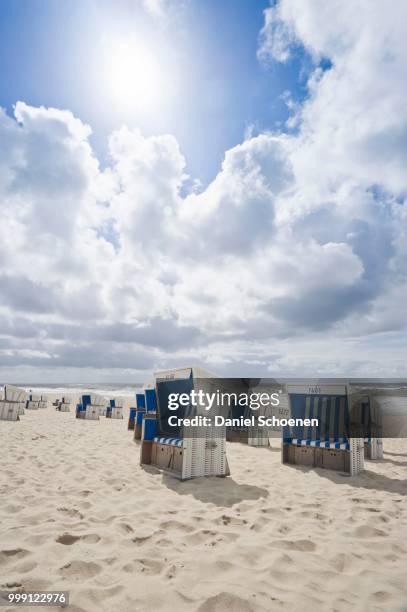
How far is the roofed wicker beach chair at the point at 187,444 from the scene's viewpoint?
20.4ft

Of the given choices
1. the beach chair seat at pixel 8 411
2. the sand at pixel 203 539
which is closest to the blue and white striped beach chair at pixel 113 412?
the beach chair seat at pixel 8 411

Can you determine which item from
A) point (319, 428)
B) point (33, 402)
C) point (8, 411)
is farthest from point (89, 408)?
point (319, 428)

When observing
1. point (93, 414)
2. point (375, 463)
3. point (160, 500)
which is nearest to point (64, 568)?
point (160, 500)

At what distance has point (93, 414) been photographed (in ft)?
56.0

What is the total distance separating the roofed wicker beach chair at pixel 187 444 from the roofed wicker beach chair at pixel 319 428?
6.64 ft

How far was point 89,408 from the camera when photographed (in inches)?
672

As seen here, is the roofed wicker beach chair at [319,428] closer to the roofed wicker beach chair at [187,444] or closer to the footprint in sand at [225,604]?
the roofed wicker beach chair at [187,444]

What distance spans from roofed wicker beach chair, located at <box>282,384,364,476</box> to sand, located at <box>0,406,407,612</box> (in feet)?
2.46

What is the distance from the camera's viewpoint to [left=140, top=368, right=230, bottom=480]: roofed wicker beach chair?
20.4ft

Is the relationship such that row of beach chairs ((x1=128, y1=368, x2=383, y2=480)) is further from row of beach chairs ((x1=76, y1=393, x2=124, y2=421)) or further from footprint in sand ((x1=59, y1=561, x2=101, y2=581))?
row of beach chairs ((x1=76, y1=393, x2=124, y2=421))

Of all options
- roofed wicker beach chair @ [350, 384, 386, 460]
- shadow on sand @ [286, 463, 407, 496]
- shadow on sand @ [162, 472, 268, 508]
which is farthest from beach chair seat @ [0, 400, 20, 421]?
roofed wicker beach chair @ [350, 384, 386, 460]

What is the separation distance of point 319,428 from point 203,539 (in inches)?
207

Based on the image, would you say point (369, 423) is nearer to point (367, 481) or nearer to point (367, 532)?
point (367, 481)

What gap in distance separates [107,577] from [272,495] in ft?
9.99
